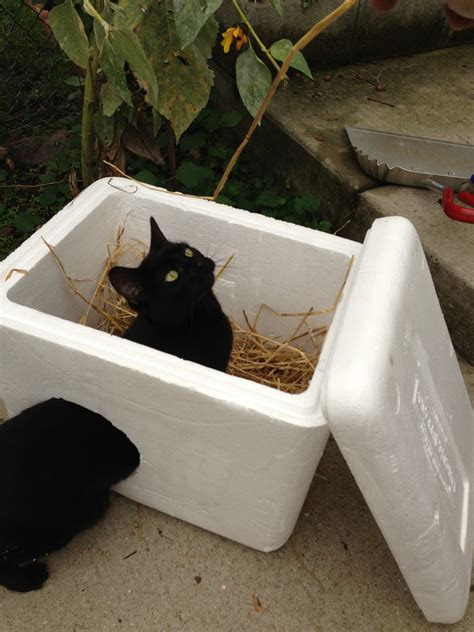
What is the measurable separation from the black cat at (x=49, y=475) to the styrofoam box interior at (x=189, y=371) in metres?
0.04

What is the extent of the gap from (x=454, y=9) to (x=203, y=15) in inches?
26.9

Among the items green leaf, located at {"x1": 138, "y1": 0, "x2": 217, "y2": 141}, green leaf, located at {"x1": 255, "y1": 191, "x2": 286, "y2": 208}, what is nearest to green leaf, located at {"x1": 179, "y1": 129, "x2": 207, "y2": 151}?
green leaf, located at {"x1": 255, "y1": 191, "x2": 286, "y2": 208}

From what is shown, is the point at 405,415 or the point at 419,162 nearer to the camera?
the point at 405,415

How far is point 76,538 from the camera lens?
129 cm

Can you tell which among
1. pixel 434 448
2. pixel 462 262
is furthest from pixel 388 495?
pixel 462 262

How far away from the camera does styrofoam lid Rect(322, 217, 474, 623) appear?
0.86 m

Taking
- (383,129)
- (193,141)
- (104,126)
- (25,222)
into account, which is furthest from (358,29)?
(25,222)

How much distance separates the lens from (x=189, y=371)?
100cm

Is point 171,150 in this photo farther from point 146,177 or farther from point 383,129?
point 383,129

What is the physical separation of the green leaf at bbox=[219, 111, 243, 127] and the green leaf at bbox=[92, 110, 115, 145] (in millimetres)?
529

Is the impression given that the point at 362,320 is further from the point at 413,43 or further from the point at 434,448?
the point at 413,43

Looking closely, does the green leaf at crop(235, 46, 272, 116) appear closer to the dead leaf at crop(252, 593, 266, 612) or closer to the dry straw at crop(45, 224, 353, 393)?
the dry straw at crop(45, 224, 353, 393)

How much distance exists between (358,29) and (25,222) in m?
1.39

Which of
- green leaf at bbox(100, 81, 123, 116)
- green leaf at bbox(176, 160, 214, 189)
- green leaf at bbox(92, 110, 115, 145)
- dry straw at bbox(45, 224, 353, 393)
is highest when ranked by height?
green leaf at bbox(100, 81, 123, 116)
